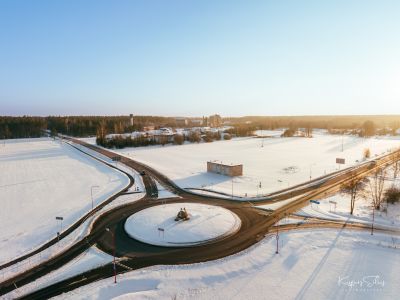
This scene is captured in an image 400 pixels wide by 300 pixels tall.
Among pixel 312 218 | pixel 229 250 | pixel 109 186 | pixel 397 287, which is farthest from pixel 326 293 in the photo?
pixel 109 186

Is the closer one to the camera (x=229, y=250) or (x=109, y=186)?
(x=229, y=250)

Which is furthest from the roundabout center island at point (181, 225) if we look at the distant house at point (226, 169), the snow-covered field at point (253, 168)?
the distant house at point (226, 169)

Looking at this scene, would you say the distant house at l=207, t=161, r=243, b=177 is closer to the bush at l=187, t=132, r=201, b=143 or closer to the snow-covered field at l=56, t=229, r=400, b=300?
the snow-covered field at l=56, t=229, r=400, b=300

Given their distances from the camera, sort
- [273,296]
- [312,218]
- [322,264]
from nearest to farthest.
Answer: [273,296] → [322,264] → [312,218]

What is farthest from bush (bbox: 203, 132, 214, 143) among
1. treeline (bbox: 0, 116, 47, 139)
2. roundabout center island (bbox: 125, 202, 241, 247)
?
treeline (bbox: 0, 116, 47, 139)

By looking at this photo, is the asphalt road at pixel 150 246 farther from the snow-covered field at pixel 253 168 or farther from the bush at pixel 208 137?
the bush at pixel 208 137

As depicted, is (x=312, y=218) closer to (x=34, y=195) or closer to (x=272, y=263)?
(x=272, y=263)
